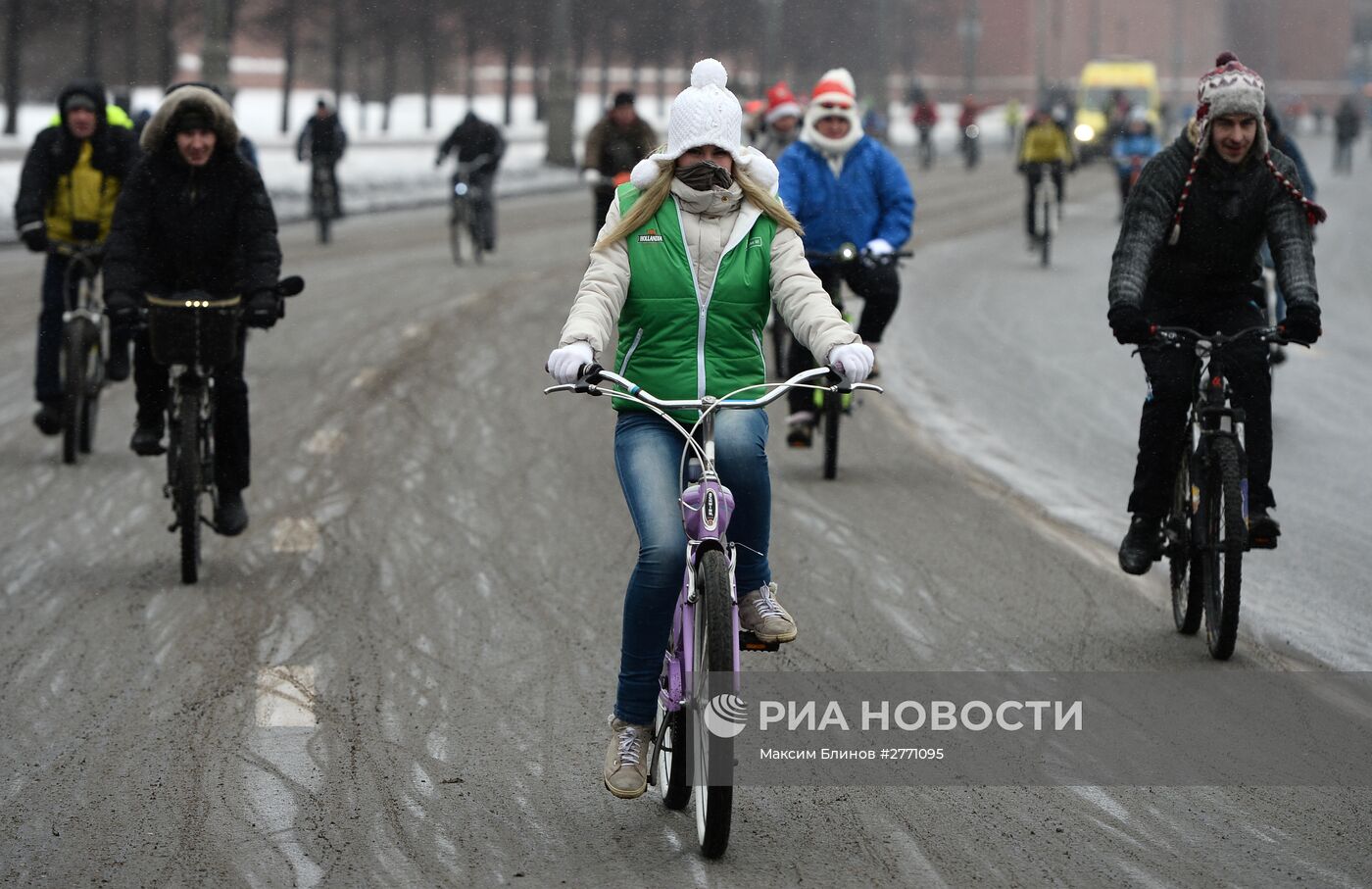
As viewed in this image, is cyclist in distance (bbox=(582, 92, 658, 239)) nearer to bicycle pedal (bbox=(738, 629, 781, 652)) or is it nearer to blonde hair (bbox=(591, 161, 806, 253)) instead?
blonde hair (bbox=(591, 161, 806, 253))

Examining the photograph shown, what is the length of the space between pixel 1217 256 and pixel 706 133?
262 cm

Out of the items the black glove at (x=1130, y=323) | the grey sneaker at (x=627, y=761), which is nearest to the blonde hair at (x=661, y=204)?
the grey sneaker at (x=627, y=761)

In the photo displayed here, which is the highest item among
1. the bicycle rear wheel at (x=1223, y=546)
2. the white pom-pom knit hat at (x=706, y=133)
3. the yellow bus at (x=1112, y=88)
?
the yellow bus at (x=1112, y=88)

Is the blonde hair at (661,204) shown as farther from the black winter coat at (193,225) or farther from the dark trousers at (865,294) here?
the dark trousers at (865,294)

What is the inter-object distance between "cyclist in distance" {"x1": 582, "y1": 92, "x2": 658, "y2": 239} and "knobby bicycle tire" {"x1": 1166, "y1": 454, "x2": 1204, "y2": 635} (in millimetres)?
11923

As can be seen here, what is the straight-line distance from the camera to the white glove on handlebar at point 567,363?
16.6 feet

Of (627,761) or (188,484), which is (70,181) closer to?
(188,484)

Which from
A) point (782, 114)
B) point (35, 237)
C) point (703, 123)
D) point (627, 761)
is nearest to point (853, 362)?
point (703, 123)

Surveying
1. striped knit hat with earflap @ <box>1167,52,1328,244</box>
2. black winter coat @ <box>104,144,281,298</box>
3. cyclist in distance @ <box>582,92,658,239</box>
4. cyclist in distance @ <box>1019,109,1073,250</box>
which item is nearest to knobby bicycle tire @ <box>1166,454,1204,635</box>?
striped knit hat with earflap @ <box>1167,52,1328,244</box>

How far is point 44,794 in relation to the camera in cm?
568

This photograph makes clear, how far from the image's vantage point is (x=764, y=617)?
5.49 metres

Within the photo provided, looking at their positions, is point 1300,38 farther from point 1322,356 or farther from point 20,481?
point 20,481

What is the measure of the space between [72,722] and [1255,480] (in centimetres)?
391

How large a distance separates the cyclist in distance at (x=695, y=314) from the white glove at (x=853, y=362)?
140 mm
